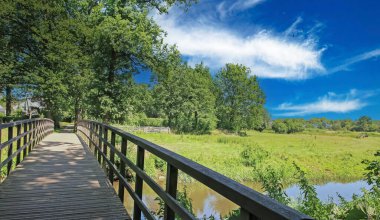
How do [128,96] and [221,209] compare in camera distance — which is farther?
[128,96]

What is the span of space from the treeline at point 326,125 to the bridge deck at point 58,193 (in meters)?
91.3

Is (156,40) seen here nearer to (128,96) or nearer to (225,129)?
(128,96)

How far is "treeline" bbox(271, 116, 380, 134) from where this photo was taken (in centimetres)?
9765

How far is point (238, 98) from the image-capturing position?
208ft

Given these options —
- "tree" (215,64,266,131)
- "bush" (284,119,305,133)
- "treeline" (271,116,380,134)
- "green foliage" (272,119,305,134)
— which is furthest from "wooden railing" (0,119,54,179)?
"bush" (284,119,305,133)

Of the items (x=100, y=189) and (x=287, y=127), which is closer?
(x=100, y=189)

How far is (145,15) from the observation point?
24.8 meters

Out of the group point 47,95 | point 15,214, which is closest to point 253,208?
point 15,214

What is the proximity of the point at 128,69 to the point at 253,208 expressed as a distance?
83.3ft

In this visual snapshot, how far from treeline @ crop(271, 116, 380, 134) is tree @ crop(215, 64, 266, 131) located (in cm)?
3342

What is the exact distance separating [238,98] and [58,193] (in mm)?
58777

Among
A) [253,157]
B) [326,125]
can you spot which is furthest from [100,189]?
[326,125]

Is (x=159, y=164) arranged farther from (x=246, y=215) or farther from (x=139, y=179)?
(x=246, y=215)

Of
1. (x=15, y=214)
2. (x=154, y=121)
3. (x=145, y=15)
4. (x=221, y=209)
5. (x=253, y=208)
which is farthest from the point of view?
(x=154, y=121)
